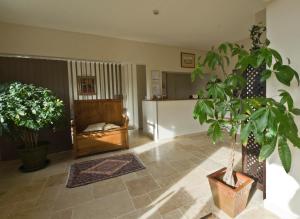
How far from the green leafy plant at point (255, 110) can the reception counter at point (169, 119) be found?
2536mm

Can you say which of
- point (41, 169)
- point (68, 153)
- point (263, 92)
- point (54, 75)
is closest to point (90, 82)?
point (54, 75)

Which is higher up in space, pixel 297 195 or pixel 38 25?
pixel 38 25

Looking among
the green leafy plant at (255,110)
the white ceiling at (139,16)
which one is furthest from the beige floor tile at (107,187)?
the white ceiling at (139,16)

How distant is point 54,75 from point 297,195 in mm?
4122

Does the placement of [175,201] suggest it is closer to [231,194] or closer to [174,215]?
[174,215]

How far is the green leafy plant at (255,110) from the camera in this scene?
0.94 meters

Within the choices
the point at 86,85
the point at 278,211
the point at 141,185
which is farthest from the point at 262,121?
the point at 86,85

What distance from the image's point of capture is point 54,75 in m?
3.43

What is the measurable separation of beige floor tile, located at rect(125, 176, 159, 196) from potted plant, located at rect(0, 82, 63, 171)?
5.42 feet

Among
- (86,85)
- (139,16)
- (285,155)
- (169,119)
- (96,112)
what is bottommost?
(169,119)

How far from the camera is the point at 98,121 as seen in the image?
3621 millimetres

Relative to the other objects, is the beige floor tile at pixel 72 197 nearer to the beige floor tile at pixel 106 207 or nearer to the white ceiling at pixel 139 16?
the beige floor tile at pixel 106 207

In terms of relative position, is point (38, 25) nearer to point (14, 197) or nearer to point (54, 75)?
point (54, 75)

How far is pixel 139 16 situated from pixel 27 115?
8.24 feet
